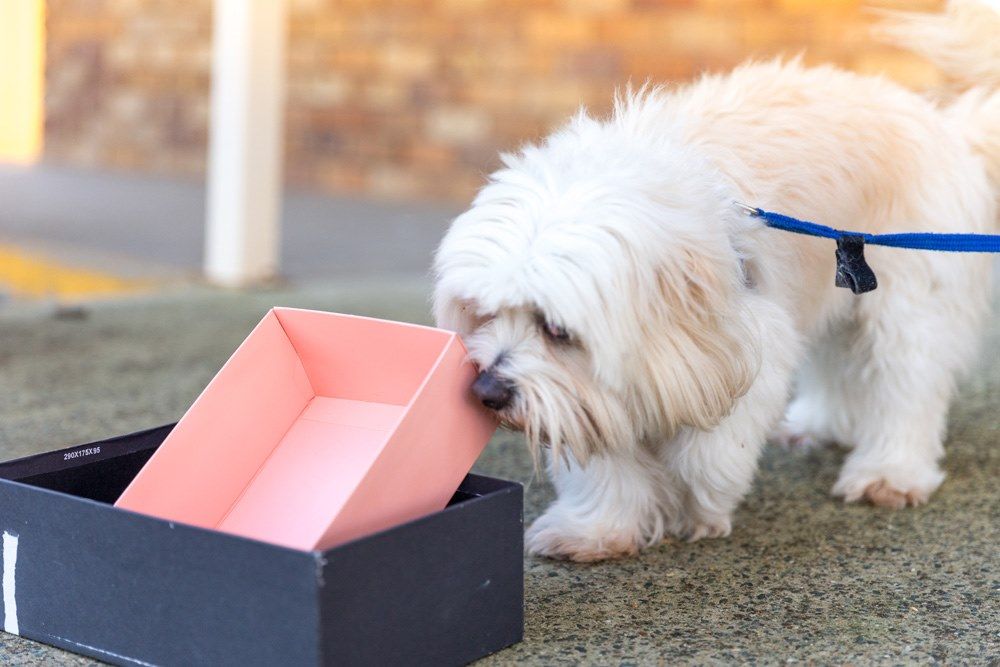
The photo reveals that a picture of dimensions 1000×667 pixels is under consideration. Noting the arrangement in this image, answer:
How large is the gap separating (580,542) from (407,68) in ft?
27.6

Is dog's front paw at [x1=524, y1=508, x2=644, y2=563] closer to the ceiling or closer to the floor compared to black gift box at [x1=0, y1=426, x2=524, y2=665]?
closer to the floor

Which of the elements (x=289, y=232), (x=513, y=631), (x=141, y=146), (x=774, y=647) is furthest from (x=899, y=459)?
(x=141, y=146)

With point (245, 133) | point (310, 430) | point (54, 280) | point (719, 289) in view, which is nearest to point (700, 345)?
point (719, 289)

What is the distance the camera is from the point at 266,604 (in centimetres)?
208

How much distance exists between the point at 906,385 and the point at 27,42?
5.58 m

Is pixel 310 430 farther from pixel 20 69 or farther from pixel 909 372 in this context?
pixel 20 69

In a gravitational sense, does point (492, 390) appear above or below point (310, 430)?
above

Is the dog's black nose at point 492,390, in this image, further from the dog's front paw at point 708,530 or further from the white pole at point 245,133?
the white pole at point 245,133

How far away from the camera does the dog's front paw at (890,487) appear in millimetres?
3551

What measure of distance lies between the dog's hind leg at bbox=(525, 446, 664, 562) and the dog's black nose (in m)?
0.57

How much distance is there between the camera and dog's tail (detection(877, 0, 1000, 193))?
3.69m

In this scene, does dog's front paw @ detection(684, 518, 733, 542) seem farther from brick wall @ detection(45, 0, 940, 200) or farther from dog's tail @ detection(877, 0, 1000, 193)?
brick wall @ detection(45, 0, 940, 200)

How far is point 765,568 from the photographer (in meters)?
3.03

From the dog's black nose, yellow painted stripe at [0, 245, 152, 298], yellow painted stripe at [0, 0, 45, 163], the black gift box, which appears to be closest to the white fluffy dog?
the dog's black nose
